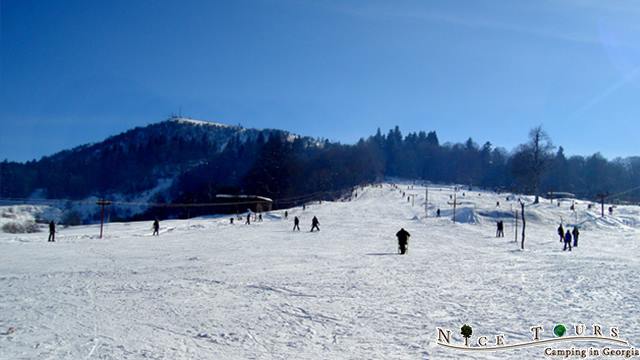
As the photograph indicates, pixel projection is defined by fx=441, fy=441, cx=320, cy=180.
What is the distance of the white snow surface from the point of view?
858 centimetres

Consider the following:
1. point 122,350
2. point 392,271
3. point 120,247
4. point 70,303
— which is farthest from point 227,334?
point 120,247

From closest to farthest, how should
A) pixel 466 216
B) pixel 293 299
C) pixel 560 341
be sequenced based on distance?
pixel 560 341
pixel 293 299
pixel 466 216

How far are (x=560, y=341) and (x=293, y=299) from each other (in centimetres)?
668

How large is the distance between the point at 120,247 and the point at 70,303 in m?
16.3

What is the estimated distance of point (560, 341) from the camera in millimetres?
8664

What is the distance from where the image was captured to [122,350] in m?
8.12

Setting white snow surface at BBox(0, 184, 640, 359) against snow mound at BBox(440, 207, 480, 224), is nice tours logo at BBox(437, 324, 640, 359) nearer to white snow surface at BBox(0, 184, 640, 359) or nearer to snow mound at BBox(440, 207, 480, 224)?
white snow surface at BBox(0, 184, 640, 359)

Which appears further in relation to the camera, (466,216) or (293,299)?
(466,216)

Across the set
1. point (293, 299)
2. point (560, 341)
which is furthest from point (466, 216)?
point (560, 341)

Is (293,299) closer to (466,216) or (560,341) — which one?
(560,341)

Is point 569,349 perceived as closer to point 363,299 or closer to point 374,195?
point 363,299

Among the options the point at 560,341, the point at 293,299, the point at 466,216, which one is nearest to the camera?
the point at 560,341

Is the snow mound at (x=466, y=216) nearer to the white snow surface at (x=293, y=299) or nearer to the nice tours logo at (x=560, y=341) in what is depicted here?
the white snow surface at (x=293, y=299)

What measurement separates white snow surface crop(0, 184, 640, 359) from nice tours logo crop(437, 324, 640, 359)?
0.76 feet
